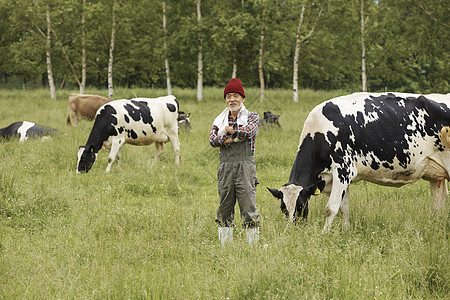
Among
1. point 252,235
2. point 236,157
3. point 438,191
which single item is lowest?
A: point 252,235

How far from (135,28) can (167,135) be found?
2104 centimetres

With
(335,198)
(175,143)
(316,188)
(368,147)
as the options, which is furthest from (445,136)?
(175,143)

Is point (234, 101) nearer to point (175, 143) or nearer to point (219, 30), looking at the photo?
point (175, 143)

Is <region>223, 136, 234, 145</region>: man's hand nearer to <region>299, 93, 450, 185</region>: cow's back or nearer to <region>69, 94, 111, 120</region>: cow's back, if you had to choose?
<region>299, 93, 450, 185</region>: cow's back

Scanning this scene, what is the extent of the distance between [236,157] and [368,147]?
6.07 feet

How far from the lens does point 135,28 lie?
101 feet

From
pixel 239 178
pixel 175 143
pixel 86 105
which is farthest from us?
pixel 86 105

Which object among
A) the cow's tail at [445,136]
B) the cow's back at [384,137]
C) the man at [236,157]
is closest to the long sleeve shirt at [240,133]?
the man at [236,157]

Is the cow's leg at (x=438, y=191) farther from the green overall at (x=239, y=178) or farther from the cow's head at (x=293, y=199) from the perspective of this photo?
the green overall at (x=239, y=178)

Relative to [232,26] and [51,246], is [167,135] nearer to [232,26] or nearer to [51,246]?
[51,246]

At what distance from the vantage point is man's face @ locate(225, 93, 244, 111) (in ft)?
16.8

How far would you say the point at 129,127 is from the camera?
1091cm

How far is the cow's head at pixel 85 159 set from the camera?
1013cm

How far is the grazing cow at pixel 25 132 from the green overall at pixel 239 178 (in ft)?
33.9
